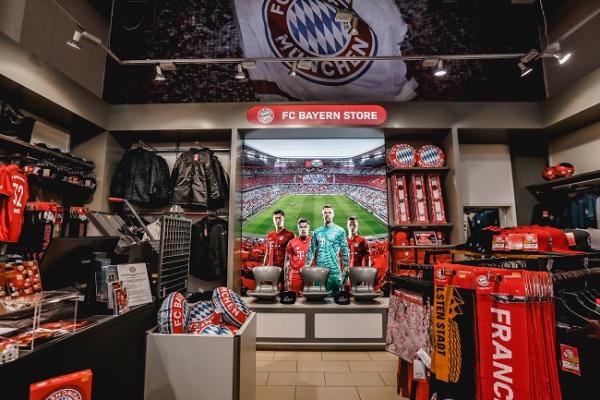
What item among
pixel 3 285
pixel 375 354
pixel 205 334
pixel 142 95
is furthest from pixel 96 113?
pixel 375 354

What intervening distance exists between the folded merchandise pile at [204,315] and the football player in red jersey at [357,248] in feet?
7.70

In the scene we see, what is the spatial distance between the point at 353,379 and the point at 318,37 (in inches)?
171

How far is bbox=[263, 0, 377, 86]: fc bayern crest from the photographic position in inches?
167

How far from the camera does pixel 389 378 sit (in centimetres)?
268

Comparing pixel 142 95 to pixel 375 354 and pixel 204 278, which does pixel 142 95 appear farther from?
pixel 375 354

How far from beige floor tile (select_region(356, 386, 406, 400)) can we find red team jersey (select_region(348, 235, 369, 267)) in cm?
168

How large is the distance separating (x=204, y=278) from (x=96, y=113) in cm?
256

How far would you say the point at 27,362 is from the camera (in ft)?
3.17

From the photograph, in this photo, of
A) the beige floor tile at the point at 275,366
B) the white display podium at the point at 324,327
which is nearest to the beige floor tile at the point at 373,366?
the white display podium at the point at 324,327

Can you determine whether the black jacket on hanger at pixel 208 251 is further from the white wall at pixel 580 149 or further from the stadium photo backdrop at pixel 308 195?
the white wall at pixel 580 149

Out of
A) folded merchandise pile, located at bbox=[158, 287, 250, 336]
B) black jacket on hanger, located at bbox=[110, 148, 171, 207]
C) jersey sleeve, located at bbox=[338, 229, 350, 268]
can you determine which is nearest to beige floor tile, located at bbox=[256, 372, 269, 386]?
folded merchandise pile, located at bbox=[158, 287, 250, 336]

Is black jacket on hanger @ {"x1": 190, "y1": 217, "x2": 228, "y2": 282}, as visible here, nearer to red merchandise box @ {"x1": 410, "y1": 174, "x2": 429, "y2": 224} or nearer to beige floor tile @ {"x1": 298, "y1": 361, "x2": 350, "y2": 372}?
beige floor tile @ {"x1": 298, "y1": 361, "x2": 350, "y2": 372}

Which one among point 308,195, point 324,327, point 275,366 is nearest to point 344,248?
point 308,195

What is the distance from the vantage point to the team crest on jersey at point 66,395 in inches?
37.7
